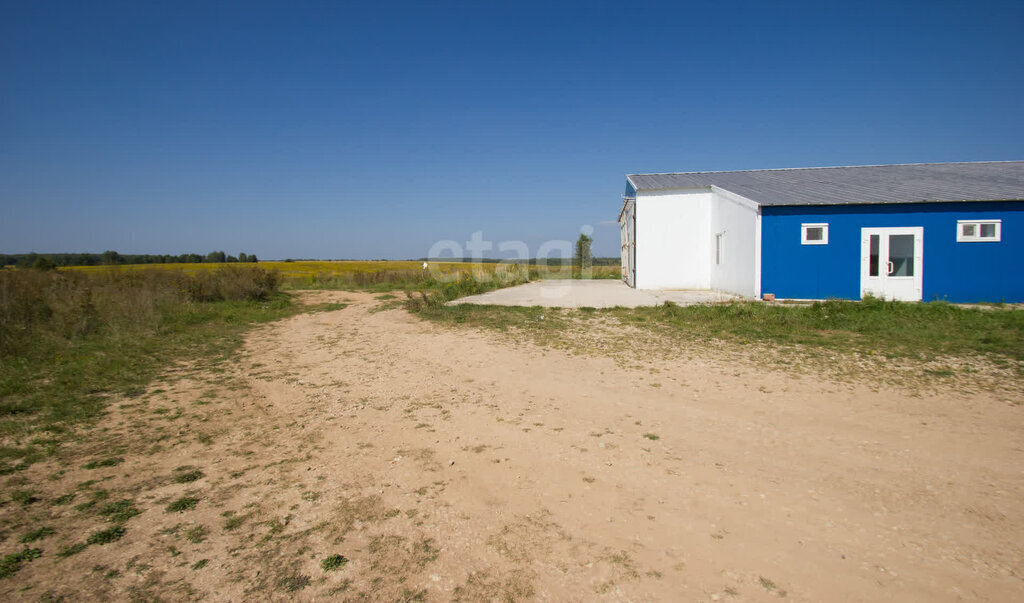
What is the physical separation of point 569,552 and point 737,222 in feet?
52.2

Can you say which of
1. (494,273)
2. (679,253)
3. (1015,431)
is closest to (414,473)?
(1015,431)

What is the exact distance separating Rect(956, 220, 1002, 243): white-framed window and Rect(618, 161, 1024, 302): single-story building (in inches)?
0.9

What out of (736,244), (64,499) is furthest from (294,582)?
(736,244)

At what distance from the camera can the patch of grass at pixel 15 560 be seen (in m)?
2.61

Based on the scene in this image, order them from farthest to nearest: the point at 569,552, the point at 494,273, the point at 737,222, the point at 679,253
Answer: the point at 494,273 < the point at 679,253 < the point at 737,222 < the point at 569,552

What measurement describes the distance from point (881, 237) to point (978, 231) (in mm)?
2425

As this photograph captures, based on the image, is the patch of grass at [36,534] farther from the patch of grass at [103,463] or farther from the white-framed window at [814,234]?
the white-framed window at [814,234]

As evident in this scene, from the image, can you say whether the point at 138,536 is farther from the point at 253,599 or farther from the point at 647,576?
the point at 647,576

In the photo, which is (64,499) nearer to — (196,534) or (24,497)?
(24,497)

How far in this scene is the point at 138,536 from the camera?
2.94 metres

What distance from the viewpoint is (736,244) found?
16.2 metres

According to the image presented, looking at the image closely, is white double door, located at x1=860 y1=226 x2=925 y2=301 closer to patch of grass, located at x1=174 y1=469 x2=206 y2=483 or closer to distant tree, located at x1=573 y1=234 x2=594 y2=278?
patch of grass, located at x1=174 y1=469 x2=206 y2=483

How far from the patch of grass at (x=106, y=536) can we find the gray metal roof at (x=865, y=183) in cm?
1608

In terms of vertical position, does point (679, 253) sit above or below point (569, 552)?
above
